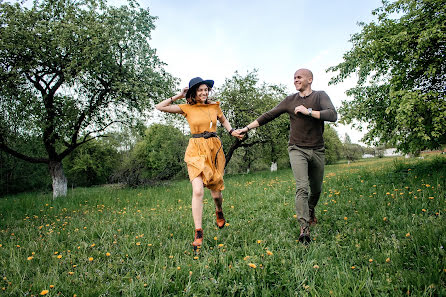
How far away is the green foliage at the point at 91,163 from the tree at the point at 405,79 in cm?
3721

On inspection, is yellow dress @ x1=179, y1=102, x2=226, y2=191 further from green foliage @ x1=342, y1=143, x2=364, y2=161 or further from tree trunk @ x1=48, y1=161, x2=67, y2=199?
green foliage @ x1=342, y1=143, x2=364, y2=161

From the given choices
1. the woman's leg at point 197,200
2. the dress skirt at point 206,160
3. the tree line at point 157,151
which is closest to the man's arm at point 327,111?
the dress skirt at point 206,160

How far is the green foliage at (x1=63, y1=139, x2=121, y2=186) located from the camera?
125ft

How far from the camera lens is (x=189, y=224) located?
4.54m

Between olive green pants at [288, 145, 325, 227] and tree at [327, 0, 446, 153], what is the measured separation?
3249mm

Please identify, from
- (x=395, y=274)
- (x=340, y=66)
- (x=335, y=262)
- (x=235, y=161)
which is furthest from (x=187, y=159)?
(x=235, y=161)

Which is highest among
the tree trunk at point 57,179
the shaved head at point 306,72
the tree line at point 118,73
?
the tree line at point 118,73

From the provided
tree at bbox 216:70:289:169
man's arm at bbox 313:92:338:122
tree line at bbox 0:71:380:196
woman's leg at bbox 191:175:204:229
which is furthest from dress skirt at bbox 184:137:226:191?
tree at bbox 216:70:289:169

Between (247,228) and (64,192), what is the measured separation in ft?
37.5

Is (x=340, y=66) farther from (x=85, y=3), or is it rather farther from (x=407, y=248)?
(x=85, y=3)

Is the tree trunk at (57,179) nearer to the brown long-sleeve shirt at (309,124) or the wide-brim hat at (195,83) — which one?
the wide-brim hat at (195,83)

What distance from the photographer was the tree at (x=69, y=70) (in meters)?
10.3

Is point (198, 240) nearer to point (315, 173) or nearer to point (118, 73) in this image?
point (315, 173)

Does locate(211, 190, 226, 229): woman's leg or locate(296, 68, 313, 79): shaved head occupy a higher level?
locate(296, 68, 313, 79): shaved head
